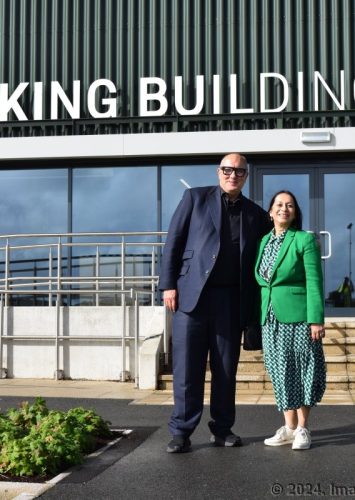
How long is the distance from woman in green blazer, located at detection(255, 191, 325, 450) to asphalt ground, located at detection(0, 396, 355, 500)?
12.5 inches

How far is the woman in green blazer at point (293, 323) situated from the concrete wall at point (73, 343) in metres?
5.27

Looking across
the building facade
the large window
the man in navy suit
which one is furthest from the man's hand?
the large window

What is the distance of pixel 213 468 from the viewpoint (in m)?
4.72

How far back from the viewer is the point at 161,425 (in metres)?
6.50

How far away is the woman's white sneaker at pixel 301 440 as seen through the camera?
518 centimetres

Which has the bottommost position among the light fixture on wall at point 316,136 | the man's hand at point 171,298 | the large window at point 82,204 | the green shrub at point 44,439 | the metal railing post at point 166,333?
the green shrub at point 44,439

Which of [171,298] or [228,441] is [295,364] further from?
[171,298]

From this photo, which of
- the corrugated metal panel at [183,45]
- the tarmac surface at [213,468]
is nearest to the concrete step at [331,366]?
the tarmac surface at [213,468]

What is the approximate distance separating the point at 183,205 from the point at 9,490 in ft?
7.30

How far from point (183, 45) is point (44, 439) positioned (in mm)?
11192

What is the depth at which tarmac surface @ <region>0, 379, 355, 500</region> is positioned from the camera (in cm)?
416

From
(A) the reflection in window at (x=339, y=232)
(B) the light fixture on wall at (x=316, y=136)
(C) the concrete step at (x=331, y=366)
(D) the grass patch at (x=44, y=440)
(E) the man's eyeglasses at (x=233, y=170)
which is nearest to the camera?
(D) the grass patch at (x=44, y=440)

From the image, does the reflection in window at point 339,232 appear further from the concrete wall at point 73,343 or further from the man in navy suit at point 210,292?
the man in navy suit at point 210,292

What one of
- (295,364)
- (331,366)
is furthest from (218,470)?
(331,366)
